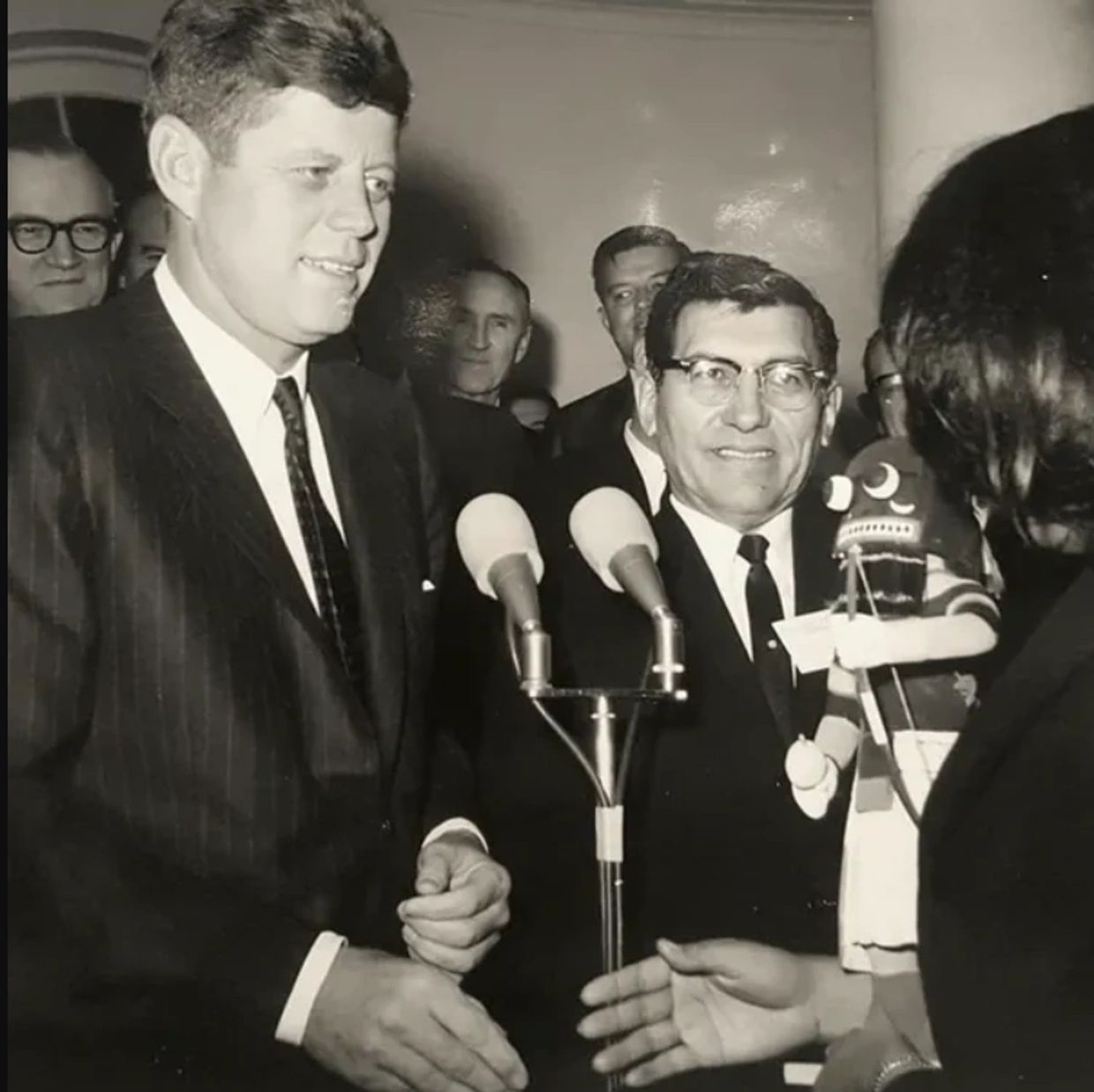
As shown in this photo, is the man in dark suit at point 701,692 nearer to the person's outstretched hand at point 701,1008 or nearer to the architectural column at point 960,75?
the person's outstretched hand at point 701,1008

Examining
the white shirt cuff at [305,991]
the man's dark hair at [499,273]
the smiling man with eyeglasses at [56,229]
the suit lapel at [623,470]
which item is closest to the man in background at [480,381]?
the man's dark hair at [499,273]

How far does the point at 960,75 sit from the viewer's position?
2.15m

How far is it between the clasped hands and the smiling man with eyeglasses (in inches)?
32.9

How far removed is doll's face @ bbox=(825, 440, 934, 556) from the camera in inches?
78.8

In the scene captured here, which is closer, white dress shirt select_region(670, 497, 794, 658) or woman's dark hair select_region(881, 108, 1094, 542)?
woman's dark hair select_region(881, 108, 1094, 542)

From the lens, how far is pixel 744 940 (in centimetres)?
203

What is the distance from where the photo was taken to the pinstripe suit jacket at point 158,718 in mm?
1830

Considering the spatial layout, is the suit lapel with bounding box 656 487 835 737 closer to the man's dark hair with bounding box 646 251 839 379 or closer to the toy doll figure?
the toy doll figure

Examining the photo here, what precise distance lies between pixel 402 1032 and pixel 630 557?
2.14 feet

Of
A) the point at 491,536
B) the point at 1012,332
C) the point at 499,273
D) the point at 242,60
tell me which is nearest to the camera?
the point at 1012,332

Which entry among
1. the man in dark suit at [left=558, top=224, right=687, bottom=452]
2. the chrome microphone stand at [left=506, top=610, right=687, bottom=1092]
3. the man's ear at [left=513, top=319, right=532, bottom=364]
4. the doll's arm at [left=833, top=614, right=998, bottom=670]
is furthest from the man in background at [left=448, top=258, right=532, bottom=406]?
the doll's arm at [left=833, top=614, right=998, bottom=670]

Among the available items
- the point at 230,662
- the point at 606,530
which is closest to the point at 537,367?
the point at 606,530

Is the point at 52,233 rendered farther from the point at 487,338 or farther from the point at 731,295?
the point at 731,295

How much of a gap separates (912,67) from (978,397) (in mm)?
627
